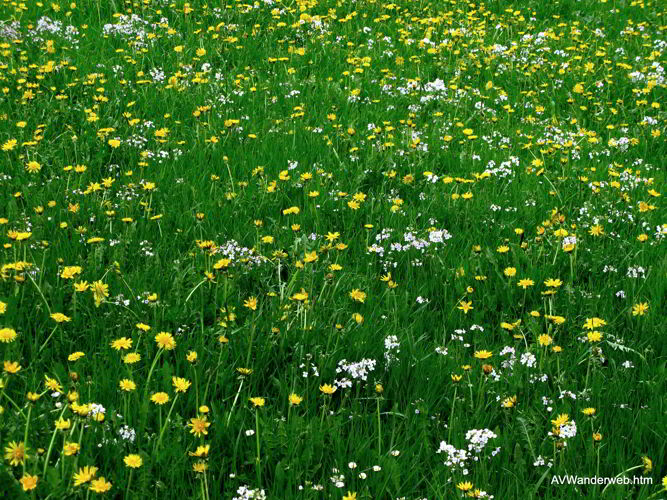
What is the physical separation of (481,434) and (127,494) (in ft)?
3.76

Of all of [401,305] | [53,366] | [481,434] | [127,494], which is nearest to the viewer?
[127,494]

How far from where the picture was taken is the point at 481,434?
2314 mm

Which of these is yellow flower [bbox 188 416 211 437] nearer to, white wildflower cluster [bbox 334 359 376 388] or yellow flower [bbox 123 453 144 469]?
yellow flower [bbox 123 453 144 469]

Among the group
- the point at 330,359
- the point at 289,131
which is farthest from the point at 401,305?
the point at 289,131

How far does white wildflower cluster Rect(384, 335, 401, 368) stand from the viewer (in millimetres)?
2672

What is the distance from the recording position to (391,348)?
107 inches

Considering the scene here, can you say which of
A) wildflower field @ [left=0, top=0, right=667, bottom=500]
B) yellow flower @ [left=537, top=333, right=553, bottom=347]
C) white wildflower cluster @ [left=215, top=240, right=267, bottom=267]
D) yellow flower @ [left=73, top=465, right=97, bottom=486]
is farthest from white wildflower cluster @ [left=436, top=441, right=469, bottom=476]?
white wildflower cluster @ [left=215, top=240, right=267, bottom=267]

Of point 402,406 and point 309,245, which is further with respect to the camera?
point 309,245

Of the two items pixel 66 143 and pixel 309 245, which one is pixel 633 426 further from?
pixel 66 143

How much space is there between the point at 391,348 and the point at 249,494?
0.91 metres

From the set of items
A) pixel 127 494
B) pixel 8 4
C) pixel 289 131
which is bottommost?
pixel 127 494

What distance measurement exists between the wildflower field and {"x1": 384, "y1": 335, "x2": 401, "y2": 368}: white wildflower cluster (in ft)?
0.05

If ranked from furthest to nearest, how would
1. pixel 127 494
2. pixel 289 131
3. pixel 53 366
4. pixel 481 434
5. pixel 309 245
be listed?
pixel 289 131 → pixel 309 245 → pixel 53 366 → pixel 481 434 → pixel 127 494

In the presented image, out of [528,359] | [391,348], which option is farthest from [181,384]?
[528,359]
